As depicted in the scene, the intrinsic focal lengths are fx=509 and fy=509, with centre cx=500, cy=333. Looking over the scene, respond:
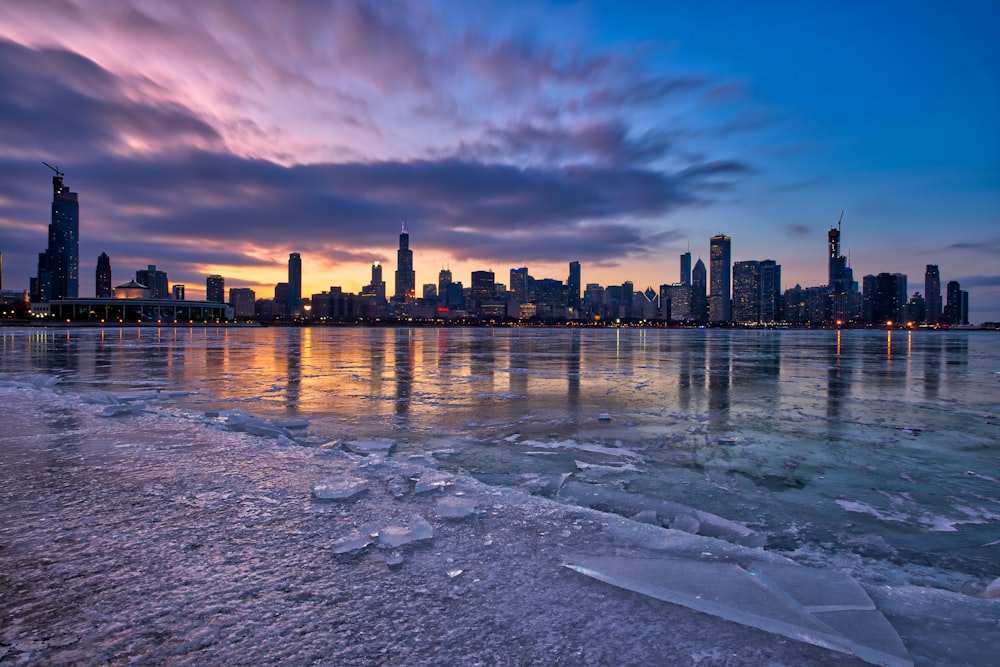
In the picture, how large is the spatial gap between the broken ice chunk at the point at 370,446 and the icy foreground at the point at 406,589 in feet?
5.47

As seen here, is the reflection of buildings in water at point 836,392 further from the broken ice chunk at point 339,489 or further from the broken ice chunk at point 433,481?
the broken ice chunk at point 339,489

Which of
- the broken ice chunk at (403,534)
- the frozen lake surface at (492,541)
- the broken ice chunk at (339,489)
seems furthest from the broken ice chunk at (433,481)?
the broken ice chunk at (403,534)

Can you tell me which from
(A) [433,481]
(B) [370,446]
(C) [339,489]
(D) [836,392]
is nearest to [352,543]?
(C) [339,489]

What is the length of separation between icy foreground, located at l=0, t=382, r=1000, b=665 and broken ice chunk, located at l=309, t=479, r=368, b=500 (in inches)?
0.8

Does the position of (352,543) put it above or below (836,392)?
above

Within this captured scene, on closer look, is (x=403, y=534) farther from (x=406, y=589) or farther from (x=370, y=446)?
(x=370, y=446)

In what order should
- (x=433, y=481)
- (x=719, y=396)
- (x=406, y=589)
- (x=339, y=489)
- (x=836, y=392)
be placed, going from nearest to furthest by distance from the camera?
(x=406, y=589) < (x=339, y=489) < (x=433, y=481) < (x=719, y=396) < (x=836, y=392)

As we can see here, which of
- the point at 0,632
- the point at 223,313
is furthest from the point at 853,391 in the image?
the point at 223,313

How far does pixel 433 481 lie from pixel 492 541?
156 centimetres

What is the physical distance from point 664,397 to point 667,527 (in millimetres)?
8687

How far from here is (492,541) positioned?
3768 mm

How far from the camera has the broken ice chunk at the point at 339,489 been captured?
4700mm

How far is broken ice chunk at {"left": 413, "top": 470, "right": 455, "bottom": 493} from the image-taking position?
501 cm

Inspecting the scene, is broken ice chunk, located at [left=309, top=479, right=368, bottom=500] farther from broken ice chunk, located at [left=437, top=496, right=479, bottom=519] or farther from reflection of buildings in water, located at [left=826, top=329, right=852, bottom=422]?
reflection of buildings in water, located at [left=826, top=329, right=852, bottom=422]
